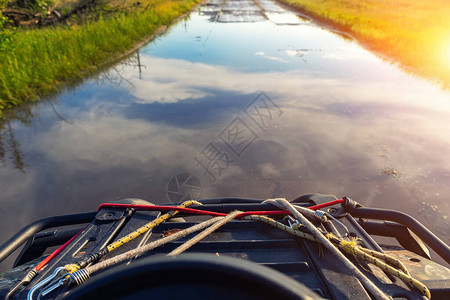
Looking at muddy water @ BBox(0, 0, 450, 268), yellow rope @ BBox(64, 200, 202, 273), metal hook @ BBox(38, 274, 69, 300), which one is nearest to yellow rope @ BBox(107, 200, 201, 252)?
yellow rope @ BBox(64, 200, 202, 273)

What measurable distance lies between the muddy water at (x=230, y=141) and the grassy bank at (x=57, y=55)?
59 cm

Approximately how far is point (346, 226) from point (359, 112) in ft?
13.7

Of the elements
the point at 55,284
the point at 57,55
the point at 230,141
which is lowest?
the point at 230,141

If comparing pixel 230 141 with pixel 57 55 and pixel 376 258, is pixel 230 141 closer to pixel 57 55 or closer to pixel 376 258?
pixel 376 258

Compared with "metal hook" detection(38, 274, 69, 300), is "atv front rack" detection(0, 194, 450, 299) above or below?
below

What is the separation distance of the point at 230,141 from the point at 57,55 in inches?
232

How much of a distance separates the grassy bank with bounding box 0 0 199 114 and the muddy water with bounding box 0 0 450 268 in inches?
23.3

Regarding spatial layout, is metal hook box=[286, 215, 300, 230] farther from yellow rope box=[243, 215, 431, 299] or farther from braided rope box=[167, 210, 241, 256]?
braided rope box=[167, 210, 241, 256]

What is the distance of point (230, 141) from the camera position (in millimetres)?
4285

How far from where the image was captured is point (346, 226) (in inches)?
60.1

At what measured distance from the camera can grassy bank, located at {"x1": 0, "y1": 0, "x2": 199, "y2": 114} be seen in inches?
223

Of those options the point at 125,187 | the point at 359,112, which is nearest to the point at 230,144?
the point at 125,187

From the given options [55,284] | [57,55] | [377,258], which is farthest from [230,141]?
[57,55]

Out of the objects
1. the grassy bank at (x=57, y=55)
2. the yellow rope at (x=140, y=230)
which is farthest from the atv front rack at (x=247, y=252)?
the grassy bank at (x=57, y=55)
